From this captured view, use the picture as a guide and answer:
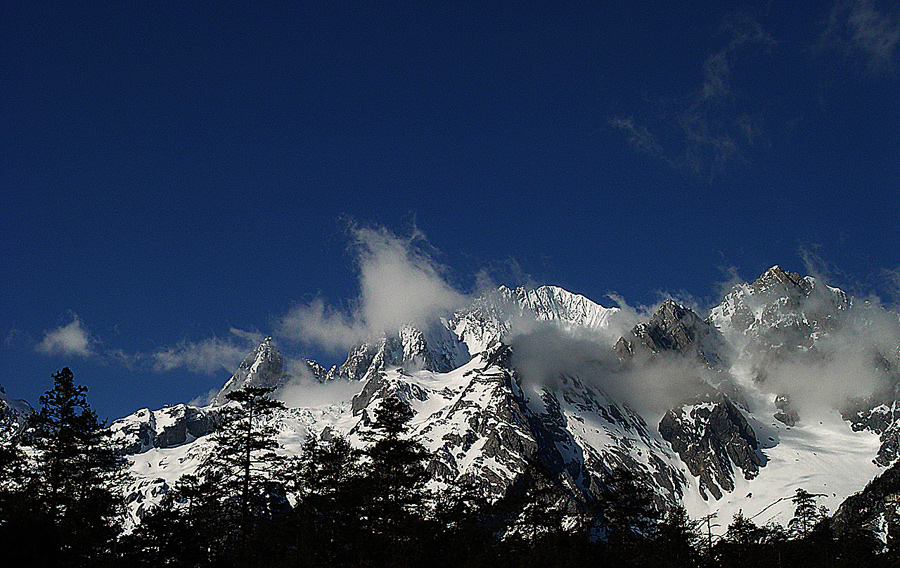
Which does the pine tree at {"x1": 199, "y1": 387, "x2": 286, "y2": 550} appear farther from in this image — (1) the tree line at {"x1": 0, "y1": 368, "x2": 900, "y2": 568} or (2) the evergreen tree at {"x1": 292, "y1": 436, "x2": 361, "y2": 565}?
(2) the evergreen tree at {"x1": 292, "y1": 436, "x2": 361, "y2": 565}

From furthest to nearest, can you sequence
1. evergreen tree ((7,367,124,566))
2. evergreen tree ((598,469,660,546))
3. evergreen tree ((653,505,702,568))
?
evergreen tree ((653,505,702,568)) < evergreen tree ((598,469,660,546)) < evergreen tree ((7,367,124,566))

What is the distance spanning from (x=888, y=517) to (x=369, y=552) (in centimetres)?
20022

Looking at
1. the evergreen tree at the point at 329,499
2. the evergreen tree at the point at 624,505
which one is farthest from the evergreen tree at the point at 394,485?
the evergreen tree at the point at 624,505

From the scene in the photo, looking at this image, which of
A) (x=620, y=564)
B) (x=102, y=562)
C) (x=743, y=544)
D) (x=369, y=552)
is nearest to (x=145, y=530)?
(x=102, y=562)

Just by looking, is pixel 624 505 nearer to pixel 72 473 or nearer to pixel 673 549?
pixel 673 549

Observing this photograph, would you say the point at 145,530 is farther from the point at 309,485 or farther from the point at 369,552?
the point at 369,552

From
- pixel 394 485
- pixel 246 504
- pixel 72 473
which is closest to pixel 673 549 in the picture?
pixel 394 485

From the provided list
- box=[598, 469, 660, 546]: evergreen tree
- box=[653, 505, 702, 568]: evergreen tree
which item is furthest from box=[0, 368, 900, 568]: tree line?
box=[653, 505, 702, 568]: evergreen tree

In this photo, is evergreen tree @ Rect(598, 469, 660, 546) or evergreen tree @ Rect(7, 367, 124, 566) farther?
evergreen tree @ Rect(598, 469, 660, 546)

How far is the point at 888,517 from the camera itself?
192875 millimetres

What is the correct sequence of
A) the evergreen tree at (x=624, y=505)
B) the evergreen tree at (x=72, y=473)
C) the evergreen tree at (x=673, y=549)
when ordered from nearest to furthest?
1. the evergreen tree at (x=72, y=473)
2. the evergreen tree at (x=624, y=505)
3. the evergreen tree at (x=673, y=549)

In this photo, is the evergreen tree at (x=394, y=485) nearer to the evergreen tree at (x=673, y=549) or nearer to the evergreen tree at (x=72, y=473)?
the evergreen tree at (x=72, y=473)

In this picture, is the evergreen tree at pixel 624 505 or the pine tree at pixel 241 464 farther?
the evergreen tree at pixel 624 505

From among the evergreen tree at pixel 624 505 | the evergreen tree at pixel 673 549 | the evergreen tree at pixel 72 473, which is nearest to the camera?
the evergreen tree at pixel 72 473
